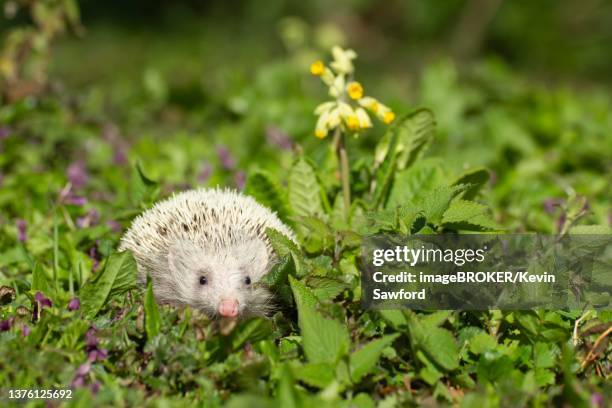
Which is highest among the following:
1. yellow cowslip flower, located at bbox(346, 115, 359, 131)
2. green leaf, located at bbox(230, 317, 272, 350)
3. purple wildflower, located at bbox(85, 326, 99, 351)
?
yellow cowslip flower, located at bbox(346, 115, 359, 131)

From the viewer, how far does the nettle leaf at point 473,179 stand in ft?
15.3

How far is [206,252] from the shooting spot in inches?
163

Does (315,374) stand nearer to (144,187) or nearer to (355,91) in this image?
(355,91)

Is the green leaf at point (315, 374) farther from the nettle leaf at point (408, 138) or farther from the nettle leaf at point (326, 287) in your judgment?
the nettle leaf at point (408, 138)

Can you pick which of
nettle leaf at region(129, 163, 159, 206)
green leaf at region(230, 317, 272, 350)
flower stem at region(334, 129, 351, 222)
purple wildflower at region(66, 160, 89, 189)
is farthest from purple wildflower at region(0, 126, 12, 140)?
green leaf at region(230, 317, 272, 350)

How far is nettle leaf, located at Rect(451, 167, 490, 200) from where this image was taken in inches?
183

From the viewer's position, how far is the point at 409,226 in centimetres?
394

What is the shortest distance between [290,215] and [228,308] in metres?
1.07

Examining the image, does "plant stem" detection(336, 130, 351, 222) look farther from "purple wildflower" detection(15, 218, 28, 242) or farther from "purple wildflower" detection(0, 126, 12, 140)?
"purple wildflower" detection(0, 126, 12, 140)

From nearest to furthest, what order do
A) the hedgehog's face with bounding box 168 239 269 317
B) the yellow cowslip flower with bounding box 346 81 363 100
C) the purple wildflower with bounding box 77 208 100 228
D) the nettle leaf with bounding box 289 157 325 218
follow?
the hedgehog's face with bounding box 168 239 269 317
the yellow cowslip flower with bounding box 346 81 363 100
the nettle leaf with bounding box 289 157 325 218
the purple wildflower with bounding box 77 208 100 228

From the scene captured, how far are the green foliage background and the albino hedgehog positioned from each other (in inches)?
7.8

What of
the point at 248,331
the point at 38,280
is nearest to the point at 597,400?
the point at 248,331

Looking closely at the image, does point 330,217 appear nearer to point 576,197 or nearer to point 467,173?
point 467,173

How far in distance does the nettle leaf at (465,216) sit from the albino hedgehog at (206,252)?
0.94 m
